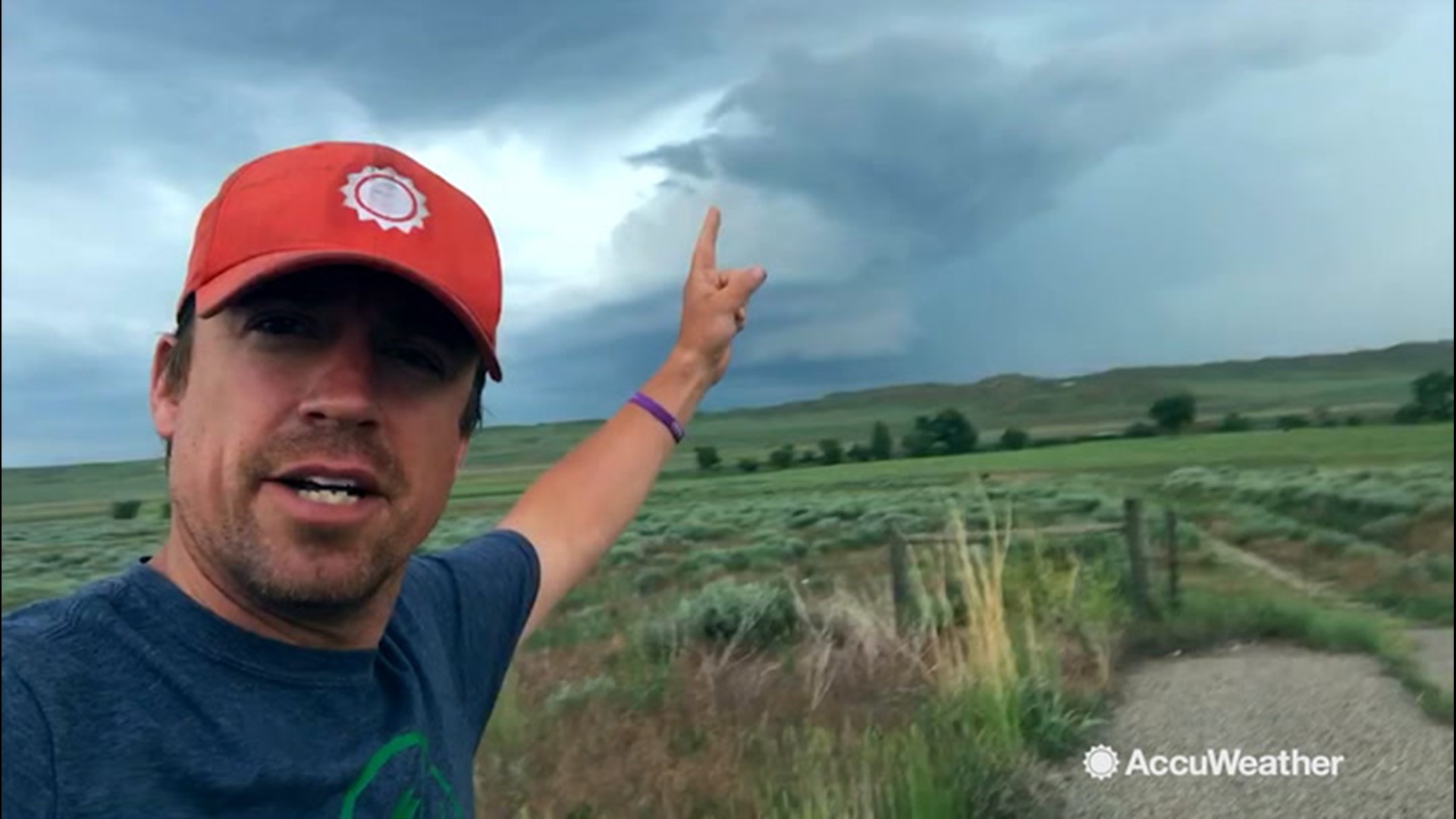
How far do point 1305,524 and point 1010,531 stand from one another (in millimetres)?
423

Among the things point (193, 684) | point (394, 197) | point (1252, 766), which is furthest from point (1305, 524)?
point (193, 684)

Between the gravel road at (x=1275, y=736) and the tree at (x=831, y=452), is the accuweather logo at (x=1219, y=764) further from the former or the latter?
the tree at (x=831, y=452)

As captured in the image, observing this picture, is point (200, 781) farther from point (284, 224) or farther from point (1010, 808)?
point (1010, 808)

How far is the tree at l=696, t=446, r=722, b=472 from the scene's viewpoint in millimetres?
2150

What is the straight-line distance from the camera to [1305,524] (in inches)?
79.3

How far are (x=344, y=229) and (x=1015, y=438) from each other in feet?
3.45

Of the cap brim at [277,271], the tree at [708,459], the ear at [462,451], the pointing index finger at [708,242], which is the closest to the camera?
the cap brim at [277,271]

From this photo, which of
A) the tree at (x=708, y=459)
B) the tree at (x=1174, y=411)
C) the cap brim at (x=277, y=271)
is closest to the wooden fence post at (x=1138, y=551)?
the tree at (x=1174, y=411)

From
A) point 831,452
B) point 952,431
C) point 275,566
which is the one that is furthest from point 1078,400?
point 275,566

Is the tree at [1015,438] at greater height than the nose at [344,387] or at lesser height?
lesser

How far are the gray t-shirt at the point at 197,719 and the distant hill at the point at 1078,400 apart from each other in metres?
A: 0.52

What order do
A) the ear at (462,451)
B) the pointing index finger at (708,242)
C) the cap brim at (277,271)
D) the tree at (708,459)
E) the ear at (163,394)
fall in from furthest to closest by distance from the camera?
the tree at (708,459) → the pointing index finger at (708,242) → the ear at (462,451) → the ear at (163,394) → the cap brim at (277,271)

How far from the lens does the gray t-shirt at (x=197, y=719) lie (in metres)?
1.22

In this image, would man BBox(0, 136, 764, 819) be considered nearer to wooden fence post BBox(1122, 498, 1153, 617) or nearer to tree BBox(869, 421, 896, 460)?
tree BBox(869, 421, 896, 460)
